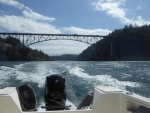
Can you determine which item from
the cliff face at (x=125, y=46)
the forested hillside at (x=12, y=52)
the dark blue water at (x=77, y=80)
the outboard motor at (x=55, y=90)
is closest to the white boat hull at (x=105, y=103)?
the outboard motor at (x=55, y=90)

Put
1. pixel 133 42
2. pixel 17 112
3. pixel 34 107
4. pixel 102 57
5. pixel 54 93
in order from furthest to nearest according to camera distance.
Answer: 1. pixel 133 42
2. pixel 102 57
3. pixel 54 93
4. pixel 34 107
5. pixel 17 112

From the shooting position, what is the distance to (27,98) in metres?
4.17

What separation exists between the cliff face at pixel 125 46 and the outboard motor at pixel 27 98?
208 feet

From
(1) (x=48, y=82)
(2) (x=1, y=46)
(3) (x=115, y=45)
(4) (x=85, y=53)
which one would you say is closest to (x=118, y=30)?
(3) (x=115, y=45)

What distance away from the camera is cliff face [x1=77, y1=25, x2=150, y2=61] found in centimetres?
6925

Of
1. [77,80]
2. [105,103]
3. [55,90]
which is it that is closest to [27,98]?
[55,90]

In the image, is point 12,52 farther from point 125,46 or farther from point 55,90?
point 55,90

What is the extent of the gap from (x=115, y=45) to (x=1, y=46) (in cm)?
3006

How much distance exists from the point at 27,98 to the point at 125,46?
70.1 metres

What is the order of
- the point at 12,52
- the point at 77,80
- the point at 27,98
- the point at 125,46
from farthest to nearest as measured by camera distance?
the point at 125,46 < the point at 12,52 < the point at 77,80 < the point at 27,98

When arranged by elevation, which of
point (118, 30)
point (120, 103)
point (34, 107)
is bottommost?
point (34, 107)

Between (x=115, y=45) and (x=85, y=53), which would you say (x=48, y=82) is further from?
(x=85, y=53)

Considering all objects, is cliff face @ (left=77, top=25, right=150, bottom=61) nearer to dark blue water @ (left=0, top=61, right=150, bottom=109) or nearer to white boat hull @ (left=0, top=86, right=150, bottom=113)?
dark blue water @ (left=0, top=61, right=150, bottom=109)

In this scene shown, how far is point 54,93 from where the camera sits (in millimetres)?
4668
